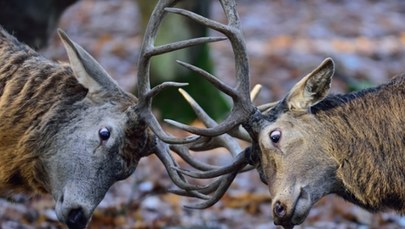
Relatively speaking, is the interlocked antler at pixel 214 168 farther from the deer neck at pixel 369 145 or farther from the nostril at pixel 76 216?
the nostril at pixel 76 216

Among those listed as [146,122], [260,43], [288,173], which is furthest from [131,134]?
[260,43]

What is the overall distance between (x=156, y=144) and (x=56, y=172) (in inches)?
33.9

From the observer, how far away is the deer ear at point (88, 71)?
28.1 ft

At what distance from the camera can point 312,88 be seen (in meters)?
8.33

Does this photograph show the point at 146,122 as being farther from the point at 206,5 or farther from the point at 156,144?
the point at 206,5

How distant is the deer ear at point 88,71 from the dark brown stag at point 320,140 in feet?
2.46

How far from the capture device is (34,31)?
37.1 ft

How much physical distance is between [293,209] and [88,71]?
1.98m

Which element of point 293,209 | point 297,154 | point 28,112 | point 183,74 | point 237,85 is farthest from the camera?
point 183,74

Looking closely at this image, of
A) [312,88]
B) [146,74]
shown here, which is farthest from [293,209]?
[146,74]

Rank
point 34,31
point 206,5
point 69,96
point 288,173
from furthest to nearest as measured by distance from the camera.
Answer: point 206,5
point 34,31
point 69,96
point 288,173

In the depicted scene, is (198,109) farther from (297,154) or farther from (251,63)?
(251,63)

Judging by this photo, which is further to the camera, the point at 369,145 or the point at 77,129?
the point at 77,129

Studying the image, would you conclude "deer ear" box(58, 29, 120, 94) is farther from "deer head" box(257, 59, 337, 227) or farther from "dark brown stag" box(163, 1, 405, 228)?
"deer head" box(257, 59, 337, 227)
